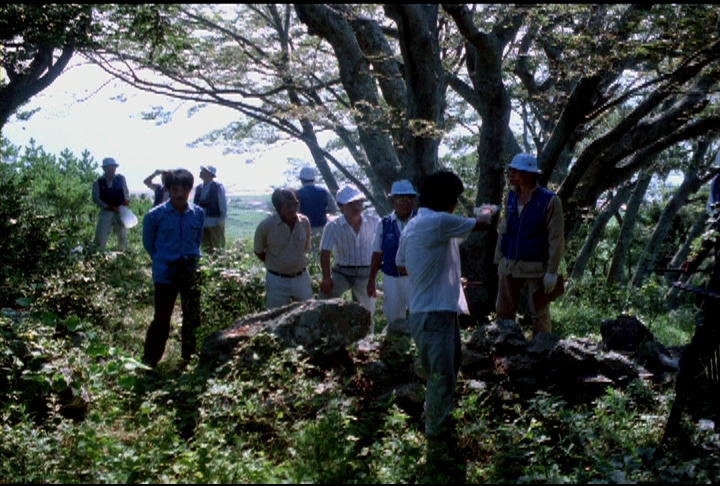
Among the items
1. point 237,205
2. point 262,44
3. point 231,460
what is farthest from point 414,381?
point 237,205

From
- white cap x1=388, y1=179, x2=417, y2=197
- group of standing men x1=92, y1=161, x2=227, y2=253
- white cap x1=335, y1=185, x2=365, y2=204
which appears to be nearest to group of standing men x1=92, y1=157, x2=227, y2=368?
white cap x1=335, y1=185, x2=365, y2=204

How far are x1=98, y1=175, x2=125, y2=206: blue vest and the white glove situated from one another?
8.21 m

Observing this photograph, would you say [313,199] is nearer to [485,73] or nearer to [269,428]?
[485,73]

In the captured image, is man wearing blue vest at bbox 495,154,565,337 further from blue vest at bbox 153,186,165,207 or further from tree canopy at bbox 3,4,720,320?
blue vest at bbox 153,186,165,207

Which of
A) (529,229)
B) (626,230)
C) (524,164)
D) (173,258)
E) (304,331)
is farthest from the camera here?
(626,230)

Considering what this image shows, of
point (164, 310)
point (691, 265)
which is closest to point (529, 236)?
point (691, 265)

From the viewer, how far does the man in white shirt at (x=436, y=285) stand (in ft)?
16.0

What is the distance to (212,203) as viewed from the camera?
38.5ft

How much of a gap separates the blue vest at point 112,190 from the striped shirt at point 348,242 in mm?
6024

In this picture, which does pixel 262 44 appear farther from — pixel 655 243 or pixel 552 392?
pixel 552 392

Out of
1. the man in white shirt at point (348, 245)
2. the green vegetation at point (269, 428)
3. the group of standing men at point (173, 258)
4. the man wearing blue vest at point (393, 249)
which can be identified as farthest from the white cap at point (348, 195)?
the green vegetation at point (269, 428)

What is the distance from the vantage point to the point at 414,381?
5863mm

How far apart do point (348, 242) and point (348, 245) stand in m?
0.03

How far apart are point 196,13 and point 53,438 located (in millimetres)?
12431
